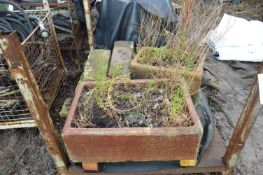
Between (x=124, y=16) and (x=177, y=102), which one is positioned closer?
(x=177, y=102)

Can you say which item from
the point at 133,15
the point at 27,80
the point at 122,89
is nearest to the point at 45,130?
the point at 27,80

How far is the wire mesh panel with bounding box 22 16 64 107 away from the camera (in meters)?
2.53

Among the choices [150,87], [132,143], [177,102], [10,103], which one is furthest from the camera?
[10,103]

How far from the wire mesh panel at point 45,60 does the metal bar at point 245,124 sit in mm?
1868

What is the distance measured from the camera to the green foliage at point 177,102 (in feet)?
5.86

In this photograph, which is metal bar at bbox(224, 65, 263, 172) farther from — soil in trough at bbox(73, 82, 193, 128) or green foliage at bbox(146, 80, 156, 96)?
green foliage at bbox(146, 80, 156, 96)

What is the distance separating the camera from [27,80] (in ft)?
4.86

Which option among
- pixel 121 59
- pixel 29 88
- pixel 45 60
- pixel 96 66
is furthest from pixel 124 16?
pixel 29 88

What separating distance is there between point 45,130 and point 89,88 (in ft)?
1.74

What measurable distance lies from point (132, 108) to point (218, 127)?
1.21 m

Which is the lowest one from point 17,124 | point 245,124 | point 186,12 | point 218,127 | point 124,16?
point 218,127

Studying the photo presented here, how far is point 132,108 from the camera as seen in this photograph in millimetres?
1880

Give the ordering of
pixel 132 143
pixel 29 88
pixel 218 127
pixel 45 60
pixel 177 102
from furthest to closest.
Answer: pixel 45 60 < pixel 218 127 < pixel 177 102 < pixel 132 143 < pixel 29 88

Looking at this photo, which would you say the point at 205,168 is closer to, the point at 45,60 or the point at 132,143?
the point at 132,143
